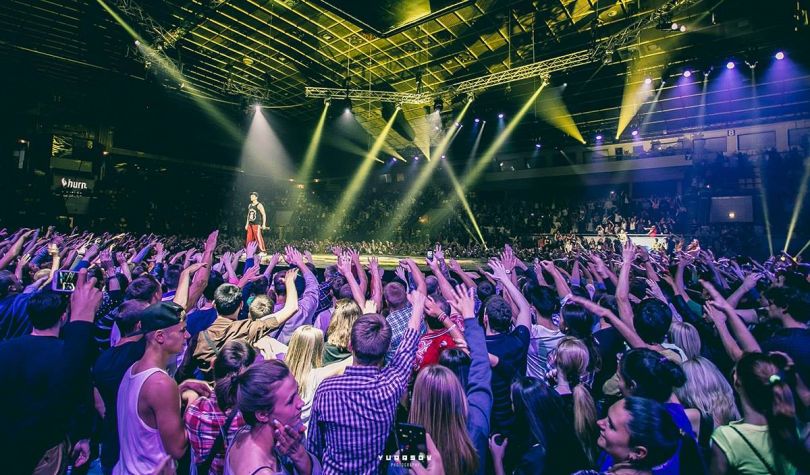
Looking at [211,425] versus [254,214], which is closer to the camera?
[211,425]

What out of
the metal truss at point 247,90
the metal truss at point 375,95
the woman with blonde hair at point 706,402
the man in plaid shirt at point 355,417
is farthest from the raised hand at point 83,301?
the metal truss at point 247,90

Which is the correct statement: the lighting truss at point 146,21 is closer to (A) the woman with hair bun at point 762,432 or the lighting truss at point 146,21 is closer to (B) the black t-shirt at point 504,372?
(B) the black t-shirt at point 504,372

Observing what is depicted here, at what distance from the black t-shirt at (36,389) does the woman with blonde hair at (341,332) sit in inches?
47.1

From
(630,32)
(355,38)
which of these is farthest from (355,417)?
(355,38)

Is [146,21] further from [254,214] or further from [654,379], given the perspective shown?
[654,379]

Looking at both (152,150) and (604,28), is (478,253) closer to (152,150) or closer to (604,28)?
(604,28)

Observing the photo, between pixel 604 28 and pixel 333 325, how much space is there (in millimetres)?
10622

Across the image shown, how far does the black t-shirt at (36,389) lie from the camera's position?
61.7 inches

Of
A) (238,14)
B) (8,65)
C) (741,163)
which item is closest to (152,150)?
(8,65)

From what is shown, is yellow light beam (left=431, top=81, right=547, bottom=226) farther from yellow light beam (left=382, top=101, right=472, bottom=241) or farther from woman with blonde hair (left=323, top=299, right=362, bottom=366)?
woman with blonde hair (left=323, top=299, right=362, bottom=366)

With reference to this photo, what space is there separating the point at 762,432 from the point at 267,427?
5.86 ft

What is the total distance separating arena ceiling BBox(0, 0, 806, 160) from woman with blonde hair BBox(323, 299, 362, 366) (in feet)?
18.7

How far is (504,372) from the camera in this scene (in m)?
2.05

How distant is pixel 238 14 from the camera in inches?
358
